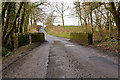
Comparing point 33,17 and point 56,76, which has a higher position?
Answer: point 33,17

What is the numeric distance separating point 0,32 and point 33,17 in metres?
12.3

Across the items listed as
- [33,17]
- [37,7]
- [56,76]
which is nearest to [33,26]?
[33,17]

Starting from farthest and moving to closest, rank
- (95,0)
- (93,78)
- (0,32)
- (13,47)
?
(95,0)
(13,47)
(0,32)
(93,78)

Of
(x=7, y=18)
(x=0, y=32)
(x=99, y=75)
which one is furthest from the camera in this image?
(x=7, y=18)

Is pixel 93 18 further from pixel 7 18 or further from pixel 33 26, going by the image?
pixel 33 26

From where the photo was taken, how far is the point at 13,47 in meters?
10.0

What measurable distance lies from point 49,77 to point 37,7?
1759 cm

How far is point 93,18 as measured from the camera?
14852mm

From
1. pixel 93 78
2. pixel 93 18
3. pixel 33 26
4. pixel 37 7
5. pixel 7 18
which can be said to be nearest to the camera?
pixel 93 78

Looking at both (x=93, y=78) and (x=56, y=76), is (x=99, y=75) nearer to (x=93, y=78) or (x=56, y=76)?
(x=93, y=78)

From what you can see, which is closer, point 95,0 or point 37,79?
point 37,79

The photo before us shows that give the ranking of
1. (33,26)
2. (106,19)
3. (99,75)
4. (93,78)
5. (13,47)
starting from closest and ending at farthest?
(93,78) < (99,75) < (13,47) < (106,19) < (33,26)

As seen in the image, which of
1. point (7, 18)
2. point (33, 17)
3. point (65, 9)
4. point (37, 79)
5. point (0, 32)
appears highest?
point (65, 9)

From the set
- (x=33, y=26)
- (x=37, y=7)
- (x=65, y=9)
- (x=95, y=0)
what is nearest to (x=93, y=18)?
(x=95, y=0)
